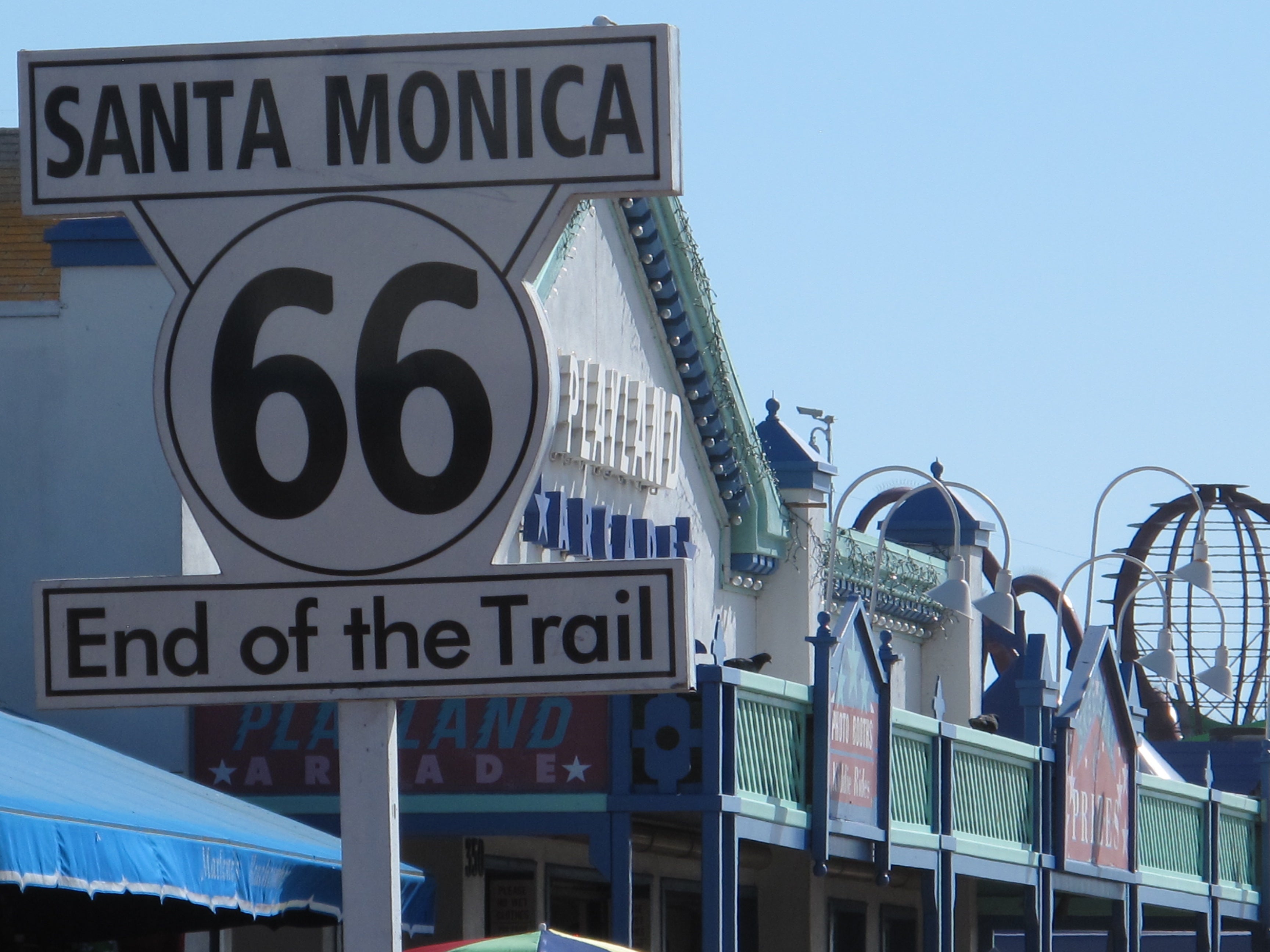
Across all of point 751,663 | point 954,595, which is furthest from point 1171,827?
point 751,663

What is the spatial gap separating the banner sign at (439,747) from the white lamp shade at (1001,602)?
1043 cm

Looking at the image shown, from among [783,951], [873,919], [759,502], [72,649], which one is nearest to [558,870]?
[783,951]

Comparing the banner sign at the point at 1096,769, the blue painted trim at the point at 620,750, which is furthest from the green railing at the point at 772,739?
the banner sign at the point at 1096,769

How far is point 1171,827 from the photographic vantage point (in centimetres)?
2180

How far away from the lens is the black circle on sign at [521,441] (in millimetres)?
3023

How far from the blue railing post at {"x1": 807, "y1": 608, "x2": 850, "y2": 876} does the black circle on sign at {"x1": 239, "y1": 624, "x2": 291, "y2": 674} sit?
10724 millimetres

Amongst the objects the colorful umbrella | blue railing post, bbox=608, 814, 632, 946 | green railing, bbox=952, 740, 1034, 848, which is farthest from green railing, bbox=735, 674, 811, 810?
the colorful umbrella

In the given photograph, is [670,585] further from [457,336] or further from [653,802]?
[653,802]

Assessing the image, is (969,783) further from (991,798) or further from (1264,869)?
(1264,869)

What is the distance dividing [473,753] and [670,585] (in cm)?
1007

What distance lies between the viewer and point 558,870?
16.8 m

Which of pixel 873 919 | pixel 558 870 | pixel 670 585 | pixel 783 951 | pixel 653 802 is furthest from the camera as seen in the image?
pixel 873 919

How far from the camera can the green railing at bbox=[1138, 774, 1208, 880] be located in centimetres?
2098

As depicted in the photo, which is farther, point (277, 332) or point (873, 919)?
point (873, 919)
